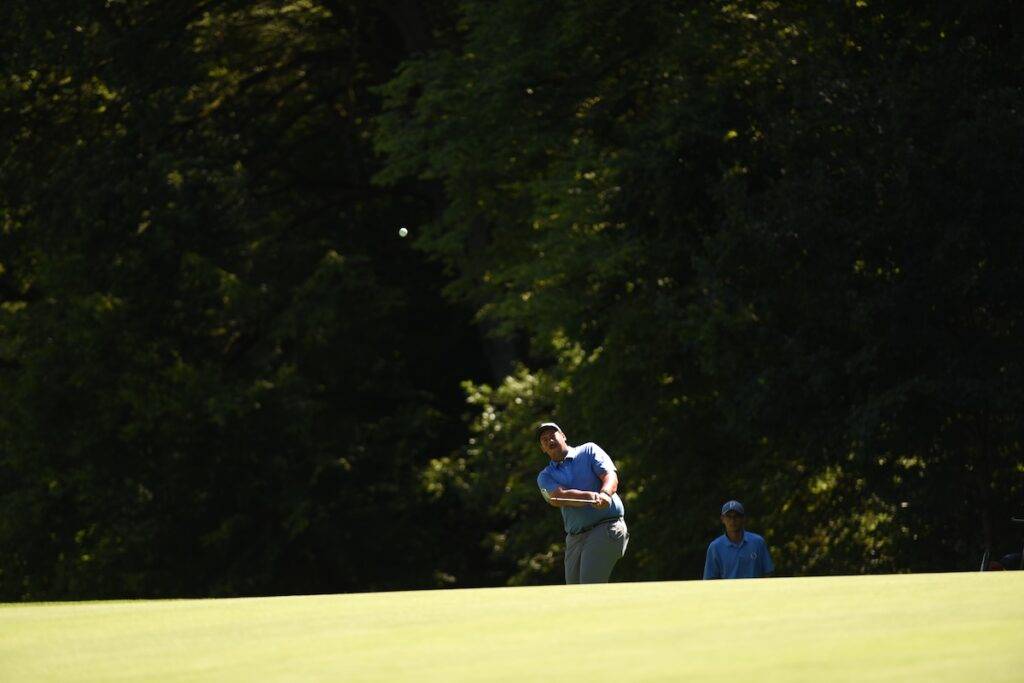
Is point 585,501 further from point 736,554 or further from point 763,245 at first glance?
point 763,245

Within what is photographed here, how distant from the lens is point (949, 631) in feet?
14.9

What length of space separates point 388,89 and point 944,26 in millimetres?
7629

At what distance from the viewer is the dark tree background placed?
1722 centimetres

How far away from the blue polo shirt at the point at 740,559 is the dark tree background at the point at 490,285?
17.0 feet

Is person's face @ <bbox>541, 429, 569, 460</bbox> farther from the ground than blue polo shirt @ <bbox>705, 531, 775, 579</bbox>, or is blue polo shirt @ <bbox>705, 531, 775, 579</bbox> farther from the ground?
person's face @ <bbox>541, 429, 569, 460</bbox>

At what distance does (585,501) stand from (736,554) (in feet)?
4.82

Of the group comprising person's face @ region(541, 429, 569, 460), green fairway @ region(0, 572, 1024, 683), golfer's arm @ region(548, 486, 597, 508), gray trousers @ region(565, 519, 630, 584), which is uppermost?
green fairway @ region(0, 572, 1024, 683)

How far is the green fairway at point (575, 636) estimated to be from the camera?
13.7 ft

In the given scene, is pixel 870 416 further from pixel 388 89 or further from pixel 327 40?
pixel 327 40

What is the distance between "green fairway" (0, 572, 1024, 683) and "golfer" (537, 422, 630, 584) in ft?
14.4

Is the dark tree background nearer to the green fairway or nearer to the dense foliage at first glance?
the dense foliage

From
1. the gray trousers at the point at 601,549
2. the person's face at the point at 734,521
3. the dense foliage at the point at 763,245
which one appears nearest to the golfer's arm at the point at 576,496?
the gray trousers at the point at 601,549

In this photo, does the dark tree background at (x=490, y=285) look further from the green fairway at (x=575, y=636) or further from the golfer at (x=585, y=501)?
the green fairway at (x=575, y=636)

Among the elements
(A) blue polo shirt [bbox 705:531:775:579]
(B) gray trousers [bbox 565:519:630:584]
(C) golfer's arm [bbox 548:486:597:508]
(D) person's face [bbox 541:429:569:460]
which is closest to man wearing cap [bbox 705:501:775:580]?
(A) blue polo shirt [bbox 705:531:775:579]
